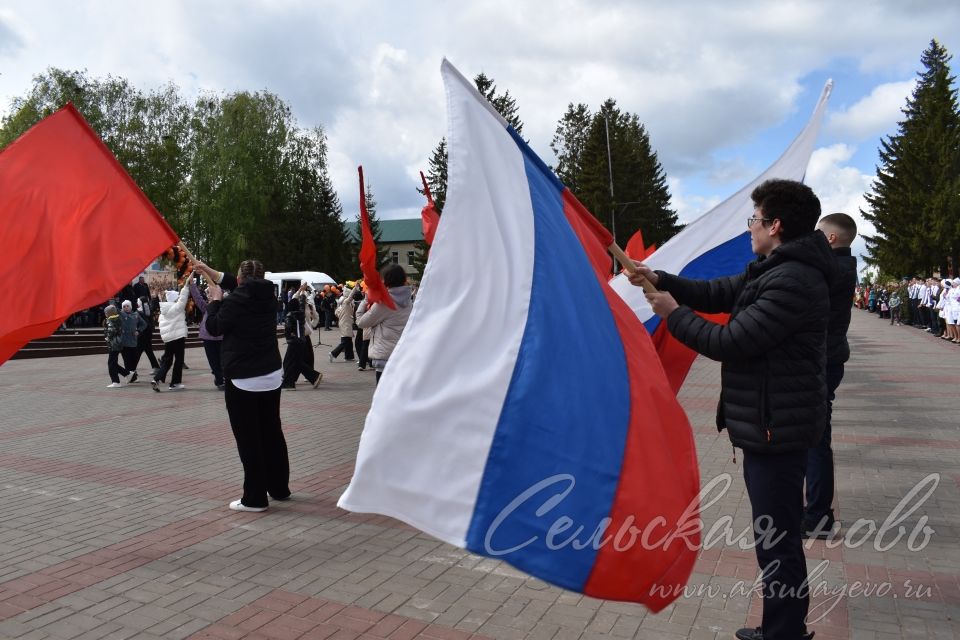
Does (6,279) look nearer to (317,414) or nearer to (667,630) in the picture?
(667,630)

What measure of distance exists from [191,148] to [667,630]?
51.1 meters

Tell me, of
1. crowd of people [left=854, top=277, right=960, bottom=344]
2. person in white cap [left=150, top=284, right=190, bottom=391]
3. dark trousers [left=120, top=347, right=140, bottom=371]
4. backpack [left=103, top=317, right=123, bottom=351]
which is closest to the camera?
person in white cap [left=150, top=284, right=190, bottom=391]

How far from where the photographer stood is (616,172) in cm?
5744

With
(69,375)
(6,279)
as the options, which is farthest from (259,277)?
(69,375)

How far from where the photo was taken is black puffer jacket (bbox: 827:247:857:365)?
4.58 m

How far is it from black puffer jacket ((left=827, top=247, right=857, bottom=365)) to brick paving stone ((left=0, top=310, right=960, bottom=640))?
1.24 m

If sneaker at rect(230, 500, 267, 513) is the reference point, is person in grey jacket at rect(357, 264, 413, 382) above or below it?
above

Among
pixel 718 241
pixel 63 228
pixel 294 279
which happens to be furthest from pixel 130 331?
pixel 294 279

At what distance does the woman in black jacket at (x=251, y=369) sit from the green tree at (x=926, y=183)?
52.4 metres

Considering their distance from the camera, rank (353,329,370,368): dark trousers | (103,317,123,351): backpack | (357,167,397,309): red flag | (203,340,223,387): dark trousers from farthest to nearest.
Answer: (353,329,370,368): dark trousers, (103,317,123,351): backpack, (203,340,223,387): dark trousers, (357,167,397,309): red flag

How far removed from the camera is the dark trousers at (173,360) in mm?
14406

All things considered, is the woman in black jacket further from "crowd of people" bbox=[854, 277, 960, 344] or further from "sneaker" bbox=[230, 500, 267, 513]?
"crowd of people" bbox=[854, 277, 960, 344]

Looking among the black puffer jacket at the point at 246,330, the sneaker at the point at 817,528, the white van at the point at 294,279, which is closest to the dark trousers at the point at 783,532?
the sneaker at the point at 817,528

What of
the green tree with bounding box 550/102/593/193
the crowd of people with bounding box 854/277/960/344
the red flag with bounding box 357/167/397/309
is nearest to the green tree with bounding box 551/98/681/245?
the green tree with bounding box 550/102/593/193
